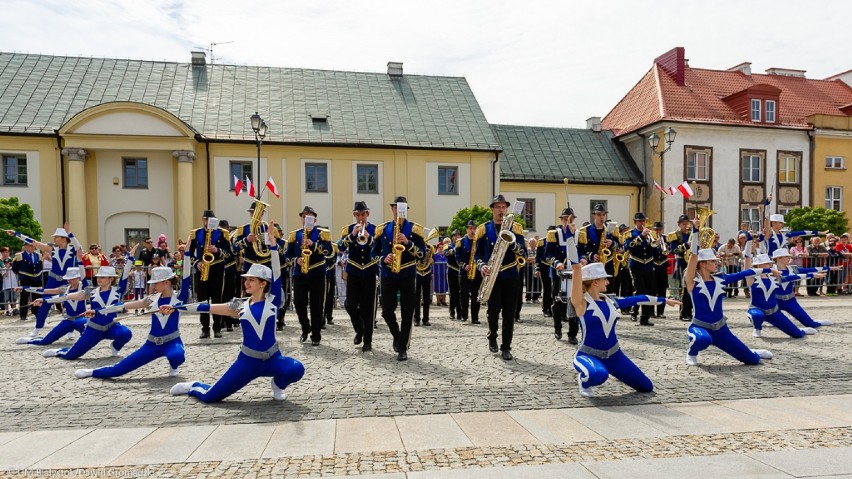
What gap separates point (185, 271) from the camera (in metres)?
9.98

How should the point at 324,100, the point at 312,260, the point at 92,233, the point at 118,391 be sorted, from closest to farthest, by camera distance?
the point at 118,391, the point at 312,260, the point at 92,233, the point at 324,100

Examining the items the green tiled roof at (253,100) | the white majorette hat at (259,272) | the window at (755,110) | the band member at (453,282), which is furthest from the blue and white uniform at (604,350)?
the window at (755,110)

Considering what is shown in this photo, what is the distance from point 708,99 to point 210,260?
33.0 meters

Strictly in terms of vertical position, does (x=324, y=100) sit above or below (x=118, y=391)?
above

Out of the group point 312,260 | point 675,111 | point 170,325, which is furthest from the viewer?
point 675,111

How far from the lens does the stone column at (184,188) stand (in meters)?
27.3

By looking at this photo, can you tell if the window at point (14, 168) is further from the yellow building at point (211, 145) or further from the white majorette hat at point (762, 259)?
the white majorette hat at point (762, 259)

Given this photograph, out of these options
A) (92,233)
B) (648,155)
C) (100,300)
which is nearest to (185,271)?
(100,300)

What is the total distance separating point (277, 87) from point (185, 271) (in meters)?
24.4

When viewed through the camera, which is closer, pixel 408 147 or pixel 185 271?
pixel 185 271

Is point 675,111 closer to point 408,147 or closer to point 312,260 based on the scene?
point 408,147

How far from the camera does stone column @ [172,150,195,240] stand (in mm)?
27312

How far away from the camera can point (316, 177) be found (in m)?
29.8


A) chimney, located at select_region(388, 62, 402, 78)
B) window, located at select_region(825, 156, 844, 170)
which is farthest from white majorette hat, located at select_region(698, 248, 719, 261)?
window, located at select_region(825, 156, 844, 170)
